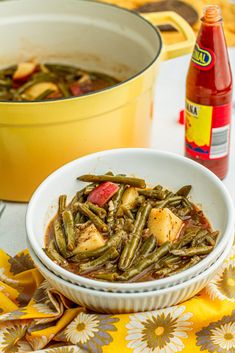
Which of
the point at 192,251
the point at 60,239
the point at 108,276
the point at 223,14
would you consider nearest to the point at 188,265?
the point at 192,251

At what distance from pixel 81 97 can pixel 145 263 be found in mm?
380

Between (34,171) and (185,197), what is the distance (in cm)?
34

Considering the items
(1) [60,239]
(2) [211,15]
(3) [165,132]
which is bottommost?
(3) [165,132]

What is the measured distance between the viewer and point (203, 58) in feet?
4.35

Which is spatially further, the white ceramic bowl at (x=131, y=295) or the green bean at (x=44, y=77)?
the green bean at (x=44, y=77)

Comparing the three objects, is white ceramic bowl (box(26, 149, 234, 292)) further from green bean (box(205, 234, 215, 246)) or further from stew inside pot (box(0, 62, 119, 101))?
stew inside pot (box(0, 62, 119, 101))

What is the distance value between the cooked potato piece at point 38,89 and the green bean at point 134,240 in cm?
60

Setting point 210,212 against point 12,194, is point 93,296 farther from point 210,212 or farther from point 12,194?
point 12,194

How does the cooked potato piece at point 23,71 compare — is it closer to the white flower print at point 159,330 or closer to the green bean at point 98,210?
the green bean at point 98,210

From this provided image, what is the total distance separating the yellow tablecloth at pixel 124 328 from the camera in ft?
3.38

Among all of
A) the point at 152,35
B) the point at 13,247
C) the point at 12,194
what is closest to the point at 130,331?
the point at 13,247

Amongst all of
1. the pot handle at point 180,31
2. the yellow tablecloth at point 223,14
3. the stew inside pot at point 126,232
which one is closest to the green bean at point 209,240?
the stew inside pot at point 126,232

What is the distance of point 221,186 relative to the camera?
1197mm

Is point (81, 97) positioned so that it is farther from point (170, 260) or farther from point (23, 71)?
point (23, 71)
